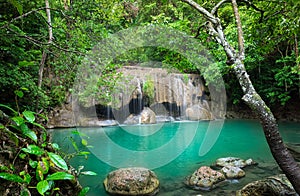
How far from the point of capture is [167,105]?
14.7 meters

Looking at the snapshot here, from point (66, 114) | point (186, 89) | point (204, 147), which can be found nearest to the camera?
point (204, 147)

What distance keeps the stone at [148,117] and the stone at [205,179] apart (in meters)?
9.17

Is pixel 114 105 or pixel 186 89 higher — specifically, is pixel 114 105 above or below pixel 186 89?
below

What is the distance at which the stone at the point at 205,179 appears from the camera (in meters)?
3.69

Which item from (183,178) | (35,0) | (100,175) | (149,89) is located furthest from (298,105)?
(35,0)

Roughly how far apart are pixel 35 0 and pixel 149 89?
32.7ft

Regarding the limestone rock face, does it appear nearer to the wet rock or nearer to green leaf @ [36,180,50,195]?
the wet rock

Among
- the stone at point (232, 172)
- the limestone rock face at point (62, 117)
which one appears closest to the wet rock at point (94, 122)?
the limestone rock face at point (62, 117)

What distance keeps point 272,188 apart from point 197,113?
12052 mm

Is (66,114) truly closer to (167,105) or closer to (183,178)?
(167,105)

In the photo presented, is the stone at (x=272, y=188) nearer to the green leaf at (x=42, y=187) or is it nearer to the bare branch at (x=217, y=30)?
the bare branch at (x=217, y=30)

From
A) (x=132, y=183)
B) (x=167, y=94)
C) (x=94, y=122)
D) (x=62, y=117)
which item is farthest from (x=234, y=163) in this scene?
(x=167, y=94)

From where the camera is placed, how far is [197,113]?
48.4 feet

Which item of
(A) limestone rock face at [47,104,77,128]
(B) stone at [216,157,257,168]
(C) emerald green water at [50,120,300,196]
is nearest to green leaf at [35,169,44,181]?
(C) emerald green water at [50,120,300,196]
